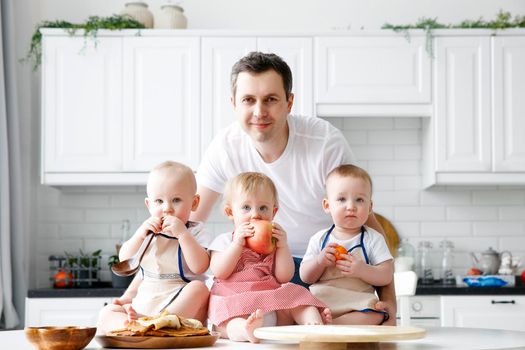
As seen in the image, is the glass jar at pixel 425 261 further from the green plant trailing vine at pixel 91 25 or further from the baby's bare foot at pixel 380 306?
the baby's bare foot at pixel 380 306

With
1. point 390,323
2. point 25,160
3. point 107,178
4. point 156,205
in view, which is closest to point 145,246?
point 156,205

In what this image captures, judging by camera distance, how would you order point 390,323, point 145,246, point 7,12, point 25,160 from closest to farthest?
point 145,246
point 390,323
point 7,12
point 25,160

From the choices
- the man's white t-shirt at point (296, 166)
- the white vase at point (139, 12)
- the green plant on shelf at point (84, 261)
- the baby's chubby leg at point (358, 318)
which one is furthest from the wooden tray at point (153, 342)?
the white vase at point (139, 12)

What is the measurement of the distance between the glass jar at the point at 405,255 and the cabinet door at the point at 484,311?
0.43 m

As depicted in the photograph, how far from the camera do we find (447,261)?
4977mm

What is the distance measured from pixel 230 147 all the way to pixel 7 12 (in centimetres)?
269

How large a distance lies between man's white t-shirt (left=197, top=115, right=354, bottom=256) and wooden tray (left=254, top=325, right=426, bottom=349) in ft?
3.45

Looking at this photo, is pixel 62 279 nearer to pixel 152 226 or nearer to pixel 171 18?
pixel 171 18

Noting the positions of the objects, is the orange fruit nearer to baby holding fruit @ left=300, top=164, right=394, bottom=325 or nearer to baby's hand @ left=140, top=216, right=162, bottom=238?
baby holding fruit @ left=300, top=164, right=394, bottom=325

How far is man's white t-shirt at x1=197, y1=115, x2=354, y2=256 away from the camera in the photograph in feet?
8.04

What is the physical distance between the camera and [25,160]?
200 inches

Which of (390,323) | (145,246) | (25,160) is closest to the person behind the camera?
(145,246)

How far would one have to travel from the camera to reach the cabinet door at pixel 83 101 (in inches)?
188

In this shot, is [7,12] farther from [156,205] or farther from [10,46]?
[156,205]
